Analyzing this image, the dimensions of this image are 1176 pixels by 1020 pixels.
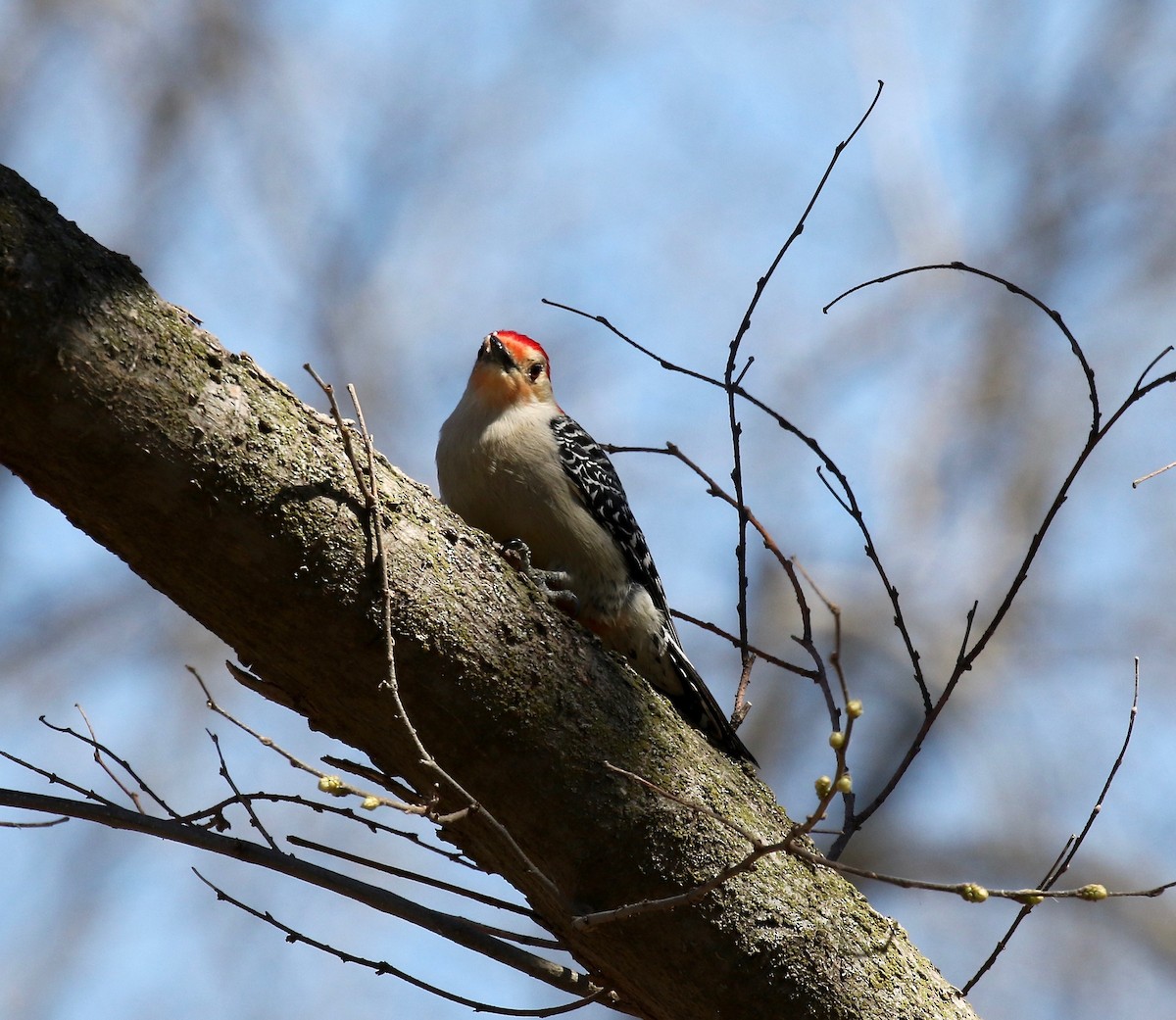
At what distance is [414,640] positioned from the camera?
2.56 meters

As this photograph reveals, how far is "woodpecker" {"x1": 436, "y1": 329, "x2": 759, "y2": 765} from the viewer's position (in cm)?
441

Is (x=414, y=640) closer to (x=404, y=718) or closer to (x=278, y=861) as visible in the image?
(x=404, y=718)

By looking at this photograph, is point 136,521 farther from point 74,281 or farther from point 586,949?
point 586,949

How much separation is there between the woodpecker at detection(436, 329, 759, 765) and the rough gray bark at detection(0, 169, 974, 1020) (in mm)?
1256

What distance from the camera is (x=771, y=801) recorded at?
121 inches

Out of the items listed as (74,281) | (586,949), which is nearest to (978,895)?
(586,949)

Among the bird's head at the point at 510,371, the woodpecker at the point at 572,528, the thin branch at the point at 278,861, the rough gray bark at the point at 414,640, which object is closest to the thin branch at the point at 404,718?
the rough gray bark at the point at 414,640

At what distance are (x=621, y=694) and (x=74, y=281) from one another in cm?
152

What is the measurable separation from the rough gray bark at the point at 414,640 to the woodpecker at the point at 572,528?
4.12 ft

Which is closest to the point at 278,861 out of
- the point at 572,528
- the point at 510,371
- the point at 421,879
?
the point at 421,879

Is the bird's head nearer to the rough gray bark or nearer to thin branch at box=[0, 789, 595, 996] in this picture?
the rough gray bark

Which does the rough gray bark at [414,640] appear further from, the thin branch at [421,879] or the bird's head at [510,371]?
the bird's head at [510,371]

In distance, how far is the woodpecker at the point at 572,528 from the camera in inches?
174

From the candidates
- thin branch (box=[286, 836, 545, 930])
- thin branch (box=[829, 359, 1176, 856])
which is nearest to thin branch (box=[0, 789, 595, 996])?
thin branch (box=[286, 836, 545, 930])
